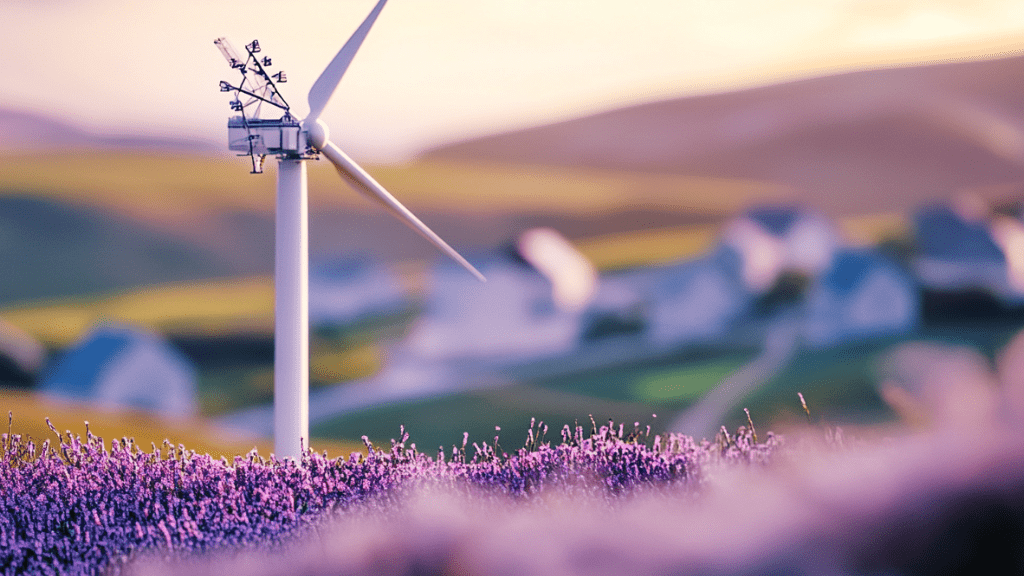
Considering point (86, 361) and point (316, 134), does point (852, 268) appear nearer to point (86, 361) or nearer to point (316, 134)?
point (316, 134)

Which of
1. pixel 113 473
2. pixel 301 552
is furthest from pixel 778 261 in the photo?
pixel 113 473

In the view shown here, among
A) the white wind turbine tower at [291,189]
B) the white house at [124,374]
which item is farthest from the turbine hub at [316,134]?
the white house at [124,374]

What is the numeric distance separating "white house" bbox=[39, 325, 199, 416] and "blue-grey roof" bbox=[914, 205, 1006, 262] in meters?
9.28

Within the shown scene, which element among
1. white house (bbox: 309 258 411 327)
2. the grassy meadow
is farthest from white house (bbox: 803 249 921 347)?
white house (bbox: 309 258 411 327)

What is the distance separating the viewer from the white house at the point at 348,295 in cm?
1069

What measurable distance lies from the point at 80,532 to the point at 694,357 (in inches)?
269

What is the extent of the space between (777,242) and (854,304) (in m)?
1.20

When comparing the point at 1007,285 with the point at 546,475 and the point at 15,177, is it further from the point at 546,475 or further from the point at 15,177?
the point at 15,177

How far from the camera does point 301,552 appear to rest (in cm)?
673

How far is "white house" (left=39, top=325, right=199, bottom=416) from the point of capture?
34.7ft

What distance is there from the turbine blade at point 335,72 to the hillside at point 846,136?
2.54 m

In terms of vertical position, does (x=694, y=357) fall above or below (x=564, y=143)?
below

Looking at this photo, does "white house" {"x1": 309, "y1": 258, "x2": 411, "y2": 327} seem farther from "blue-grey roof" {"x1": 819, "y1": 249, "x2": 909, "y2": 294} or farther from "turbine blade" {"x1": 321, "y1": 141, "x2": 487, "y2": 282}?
"blue-grey roof" {"x1": 819, "y1": 249, "x2": 909, "y2": 294}

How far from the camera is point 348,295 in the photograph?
1074 centimetres
